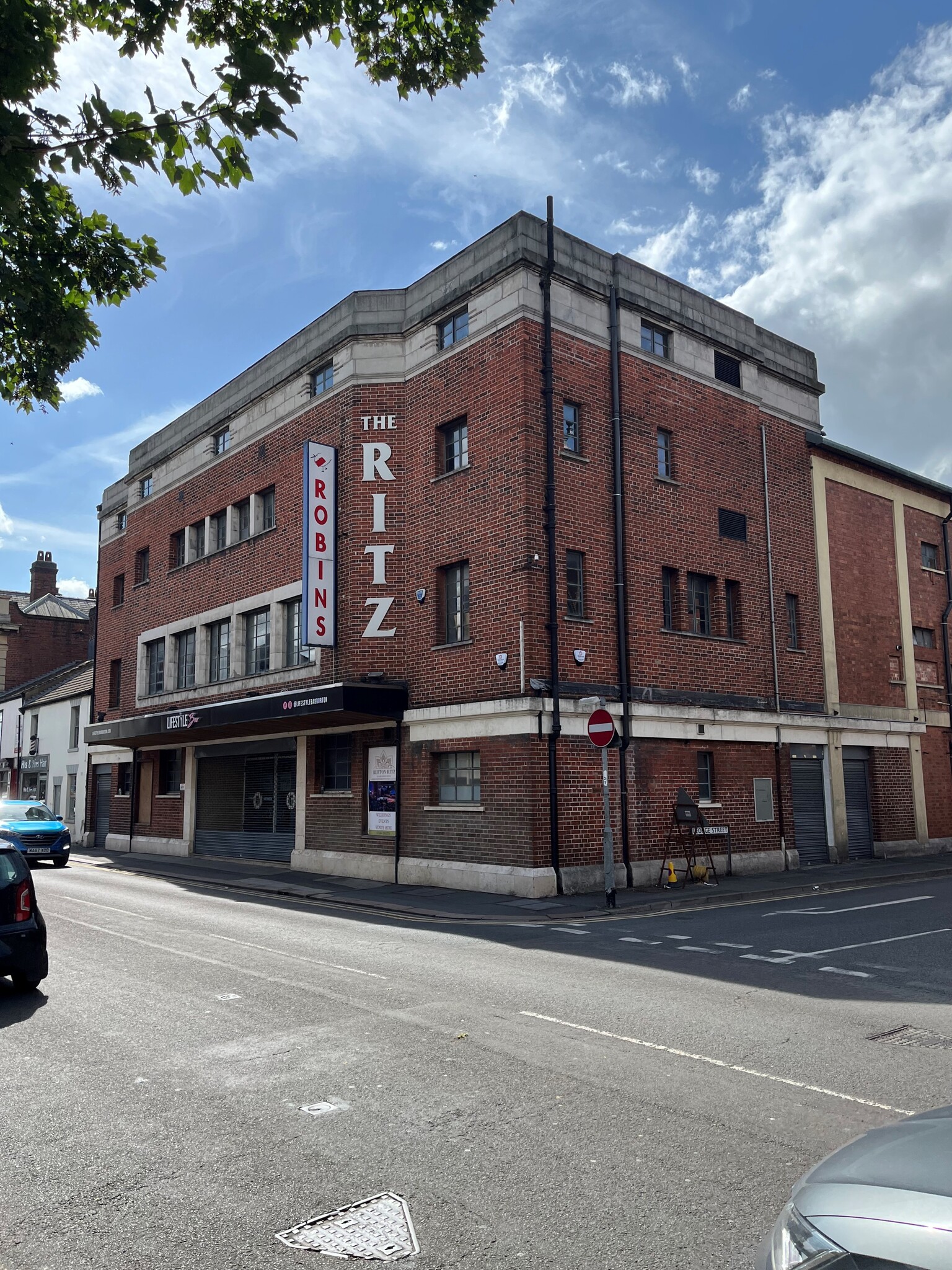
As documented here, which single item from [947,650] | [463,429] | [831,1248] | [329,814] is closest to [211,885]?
[329,814]

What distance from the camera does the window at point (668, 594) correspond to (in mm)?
19391

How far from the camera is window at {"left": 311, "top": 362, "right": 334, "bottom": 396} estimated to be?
2198 cm

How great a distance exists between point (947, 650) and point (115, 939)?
78.3 ft

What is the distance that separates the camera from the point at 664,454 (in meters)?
20.1

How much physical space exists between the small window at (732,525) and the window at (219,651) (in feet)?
41.8

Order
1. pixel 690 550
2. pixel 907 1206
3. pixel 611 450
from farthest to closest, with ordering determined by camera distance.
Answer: pixel 690 550
pixel 611 450
pixel 907 1206

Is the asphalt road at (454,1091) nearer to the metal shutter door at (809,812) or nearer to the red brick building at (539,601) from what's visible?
the red brick building at (539,601)

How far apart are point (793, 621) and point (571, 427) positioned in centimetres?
784

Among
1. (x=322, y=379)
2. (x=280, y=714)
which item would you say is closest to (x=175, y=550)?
(x=322, y=379)

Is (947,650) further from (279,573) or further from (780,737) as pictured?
(279,573)

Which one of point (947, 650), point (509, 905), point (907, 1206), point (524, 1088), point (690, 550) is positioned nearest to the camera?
point (907, 1206)

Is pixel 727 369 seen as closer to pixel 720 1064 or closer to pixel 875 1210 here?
pixel 720 1064

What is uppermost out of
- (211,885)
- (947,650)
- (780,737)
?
(947,650)

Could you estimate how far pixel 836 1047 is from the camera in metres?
6.58
